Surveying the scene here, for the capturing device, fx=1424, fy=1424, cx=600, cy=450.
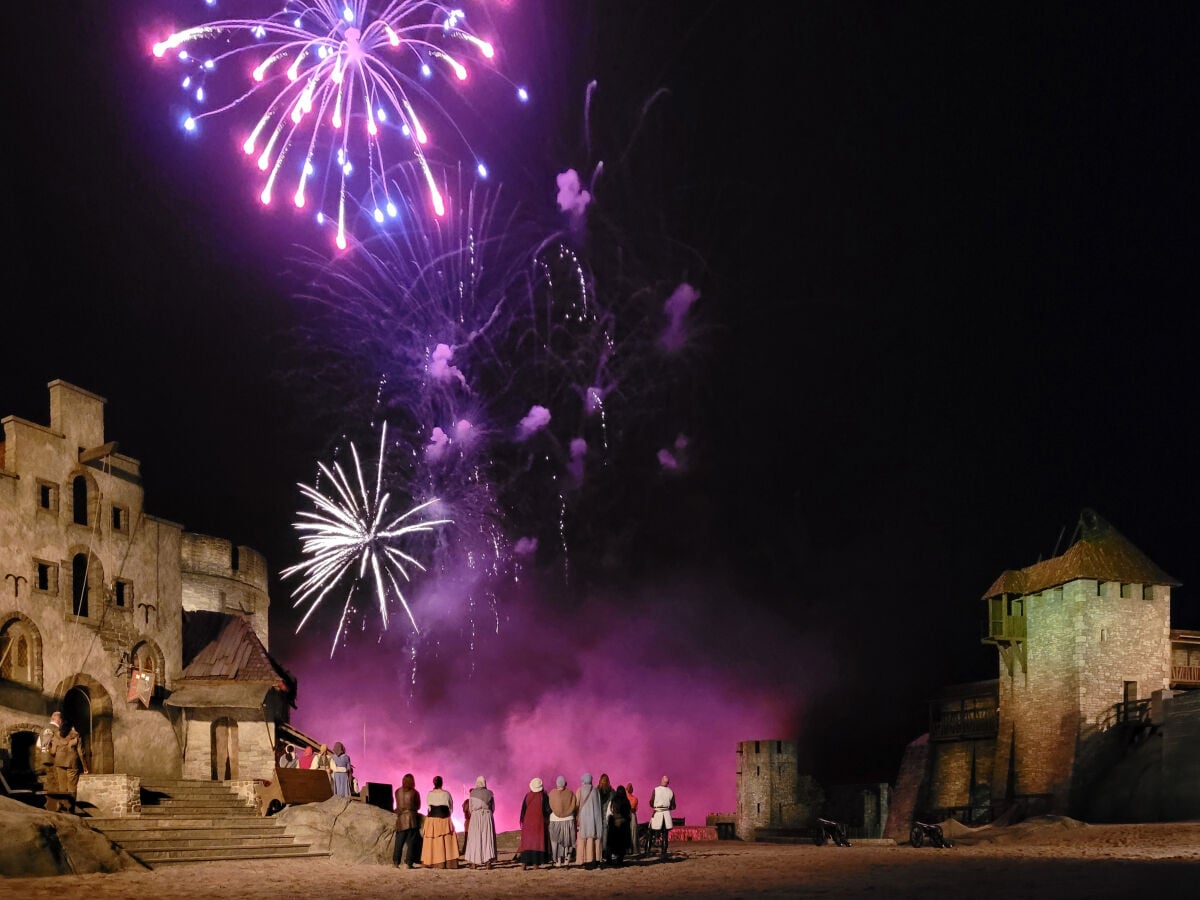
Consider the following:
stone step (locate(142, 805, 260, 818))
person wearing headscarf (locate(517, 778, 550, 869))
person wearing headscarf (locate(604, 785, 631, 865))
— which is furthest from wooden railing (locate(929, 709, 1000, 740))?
stone step (locate(142, 805, 260, 818))

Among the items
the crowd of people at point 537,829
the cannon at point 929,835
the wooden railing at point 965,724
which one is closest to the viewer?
the crowd of people at point 537,829

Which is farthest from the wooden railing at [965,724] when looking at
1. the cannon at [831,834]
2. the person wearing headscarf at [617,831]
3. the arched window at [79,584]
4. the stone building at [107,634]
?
the arched window at [79,584]

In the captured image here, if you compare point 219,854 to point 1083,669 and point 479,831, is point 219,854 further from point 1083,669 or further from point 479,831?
point 1083,669

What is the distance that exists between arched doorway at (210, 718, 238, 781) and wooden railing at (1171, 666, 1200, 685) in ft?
99.3

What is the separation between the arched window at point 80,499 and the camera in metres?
32.0

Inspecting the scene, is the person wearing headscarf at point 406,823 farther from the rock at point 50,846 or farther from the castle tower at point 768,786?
the castle tower at point 768,786

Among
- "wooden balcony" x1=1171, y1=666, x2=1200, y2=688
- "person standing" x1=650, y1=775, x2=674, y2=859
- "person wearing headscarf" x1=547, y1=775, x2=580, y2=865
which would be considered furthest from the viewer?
"wooden balcony" x1=1171, y1=666, x2=1200, y2=688

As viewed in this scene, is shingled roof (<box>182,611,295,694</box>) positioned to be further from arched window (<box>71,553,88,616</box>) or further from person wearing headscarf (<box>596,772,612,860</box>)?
person wearing headscarf (<box>596,772,612,860</box>)

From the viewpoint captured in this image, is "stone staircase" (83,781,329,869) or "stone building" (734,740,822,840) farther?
"stone building" (734,740,822,840)

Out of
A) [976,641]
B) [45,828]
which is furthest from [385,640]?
[45,828]

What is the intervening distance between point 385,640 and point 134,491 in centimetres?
3680

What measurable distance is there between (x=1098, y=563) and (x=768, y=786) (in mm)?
18476

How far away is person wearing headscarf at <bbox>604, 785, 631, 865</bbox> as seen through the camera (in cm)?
2506

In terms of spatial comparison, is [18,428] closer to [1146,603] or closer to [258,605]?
[258,605]
